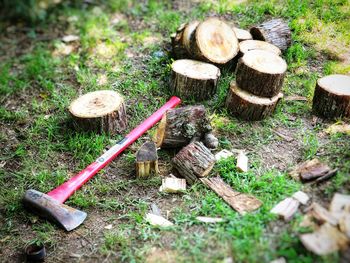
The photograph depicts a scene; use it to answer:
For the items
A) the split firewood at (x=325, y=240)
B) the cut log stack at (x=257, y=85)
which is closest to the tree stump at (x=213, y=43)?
the cut log stack at (x=257, y=85)

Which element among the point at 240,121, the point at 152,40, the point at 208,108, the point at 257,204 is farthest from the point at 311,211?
the point at 152,40

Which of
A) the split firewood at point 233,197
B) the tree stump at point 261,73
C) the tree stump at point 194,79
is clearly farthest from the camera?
the tree stump at point 194,79

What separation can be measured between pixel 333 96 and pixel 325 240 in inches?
63.5

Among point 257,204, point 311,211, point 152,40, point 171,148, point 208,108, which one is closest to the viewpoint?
point 311,211

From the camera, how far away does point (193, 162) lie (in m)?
3.21

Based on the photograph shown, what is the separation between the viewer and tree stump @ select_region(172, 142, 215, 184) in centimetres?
320

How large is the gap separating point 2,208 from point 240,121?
7.80 ft

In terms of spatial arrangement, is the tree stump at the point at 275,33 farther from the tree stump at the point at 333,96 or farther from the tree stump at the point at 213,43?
the tree stump at the point at 333,96

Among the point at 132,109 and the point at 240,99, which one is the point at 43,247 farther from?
the point at 240,99

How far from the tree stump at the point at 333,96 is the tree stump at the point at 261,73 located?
0.39 meters

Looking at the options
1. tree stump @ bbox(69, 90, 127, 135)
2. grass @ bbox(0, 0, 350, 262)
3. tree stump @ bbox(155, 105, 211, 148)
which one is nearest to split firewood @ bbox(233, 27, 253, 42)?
grass @ bbox(0, 0, 350, 262)

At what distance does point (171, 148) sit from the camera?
3578 mm

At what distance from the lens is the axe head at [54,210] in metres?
2.93

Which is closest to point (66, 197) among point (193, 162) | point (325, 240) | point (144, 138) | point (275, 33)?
point (144, 138)
